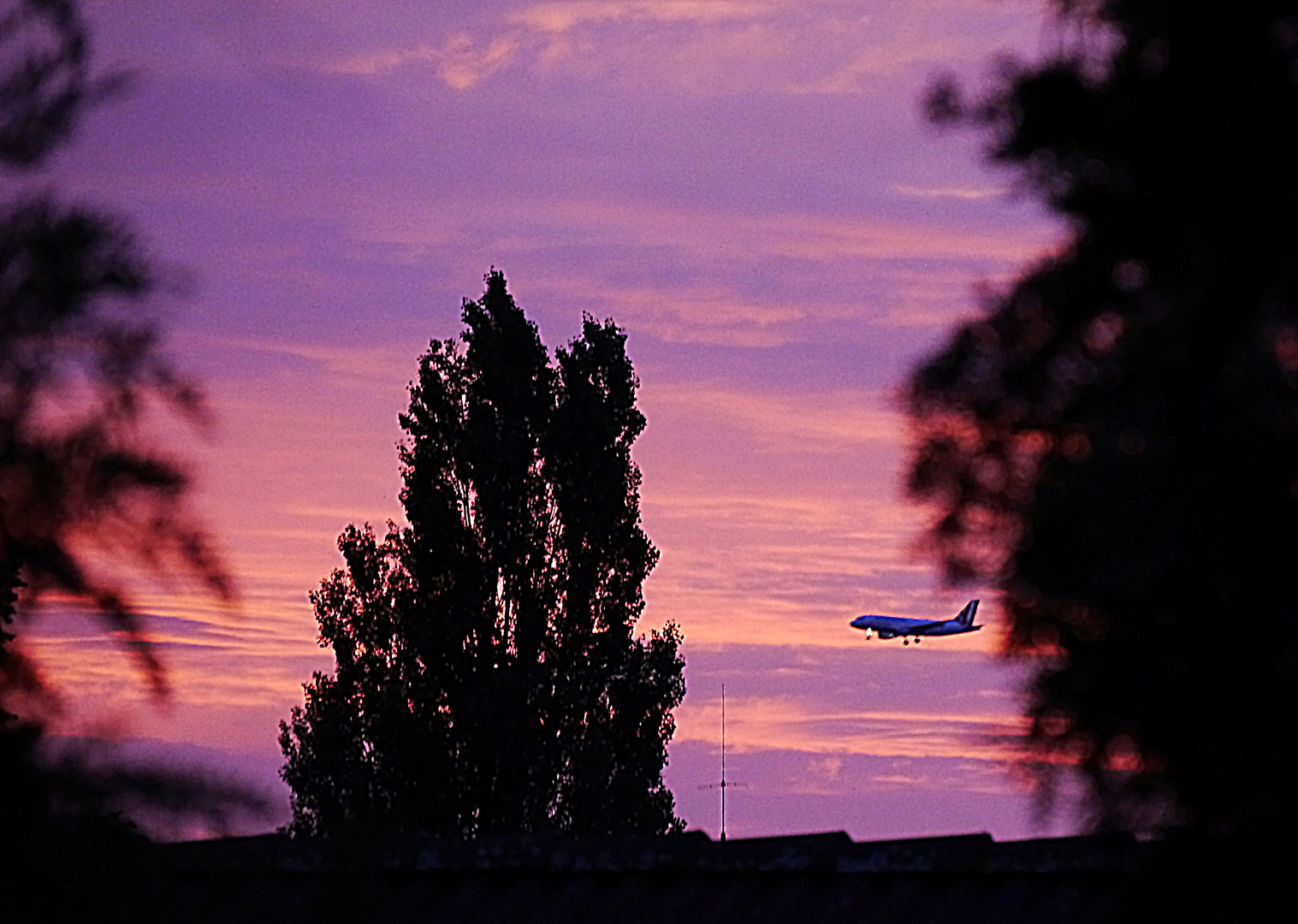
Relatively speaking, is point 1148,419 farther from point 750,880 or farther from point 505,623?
point 505,623

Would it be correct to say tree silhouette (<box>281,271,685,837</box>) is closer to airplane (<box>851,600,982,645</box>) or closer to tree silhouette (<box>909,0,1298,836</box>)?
tree silhouette (<box>909,0,1298,836</box>)

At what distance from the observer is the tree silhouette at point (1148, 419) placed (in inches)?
200

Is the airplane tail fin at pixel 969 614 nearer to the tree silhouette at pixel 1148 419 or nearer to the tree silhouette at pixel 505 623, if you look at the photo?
the tree silhouette at pixel 505 623

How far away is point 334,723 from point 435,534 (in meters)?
3.90

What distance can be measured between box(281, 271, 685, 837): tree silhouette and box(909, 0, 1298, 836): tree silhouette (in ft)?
76.7

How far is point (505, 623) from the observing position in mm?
29375

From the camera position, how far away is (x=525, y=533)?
2944 centimetres

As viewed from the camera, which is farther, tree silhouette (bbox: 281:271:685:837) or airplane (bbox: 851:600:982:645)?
airplane (bbox: 851:600:982:645)

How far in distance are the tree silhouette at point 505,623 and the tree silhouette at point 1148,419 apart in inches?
920

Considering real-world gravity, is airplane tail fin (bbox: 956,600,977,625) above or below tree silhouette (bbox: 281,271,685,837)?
above

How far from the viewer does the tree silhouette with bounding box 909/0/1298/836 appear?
200 inches

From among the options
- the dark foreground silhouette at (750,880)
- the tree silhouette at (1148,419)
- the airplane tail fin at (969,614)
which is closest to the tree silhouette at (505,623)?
the dark foreground silhouette at (750,880)

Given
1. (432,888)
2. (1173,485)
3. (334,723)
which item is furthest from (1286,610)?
(334,723)

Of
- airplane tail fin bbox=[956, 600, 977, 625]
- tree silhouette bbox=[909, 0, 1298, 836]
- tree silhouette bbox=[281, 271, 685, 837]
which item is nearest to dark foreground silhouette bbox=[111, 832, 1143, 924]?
tree silhouette bbox=[909, 0, 1298, 836]
